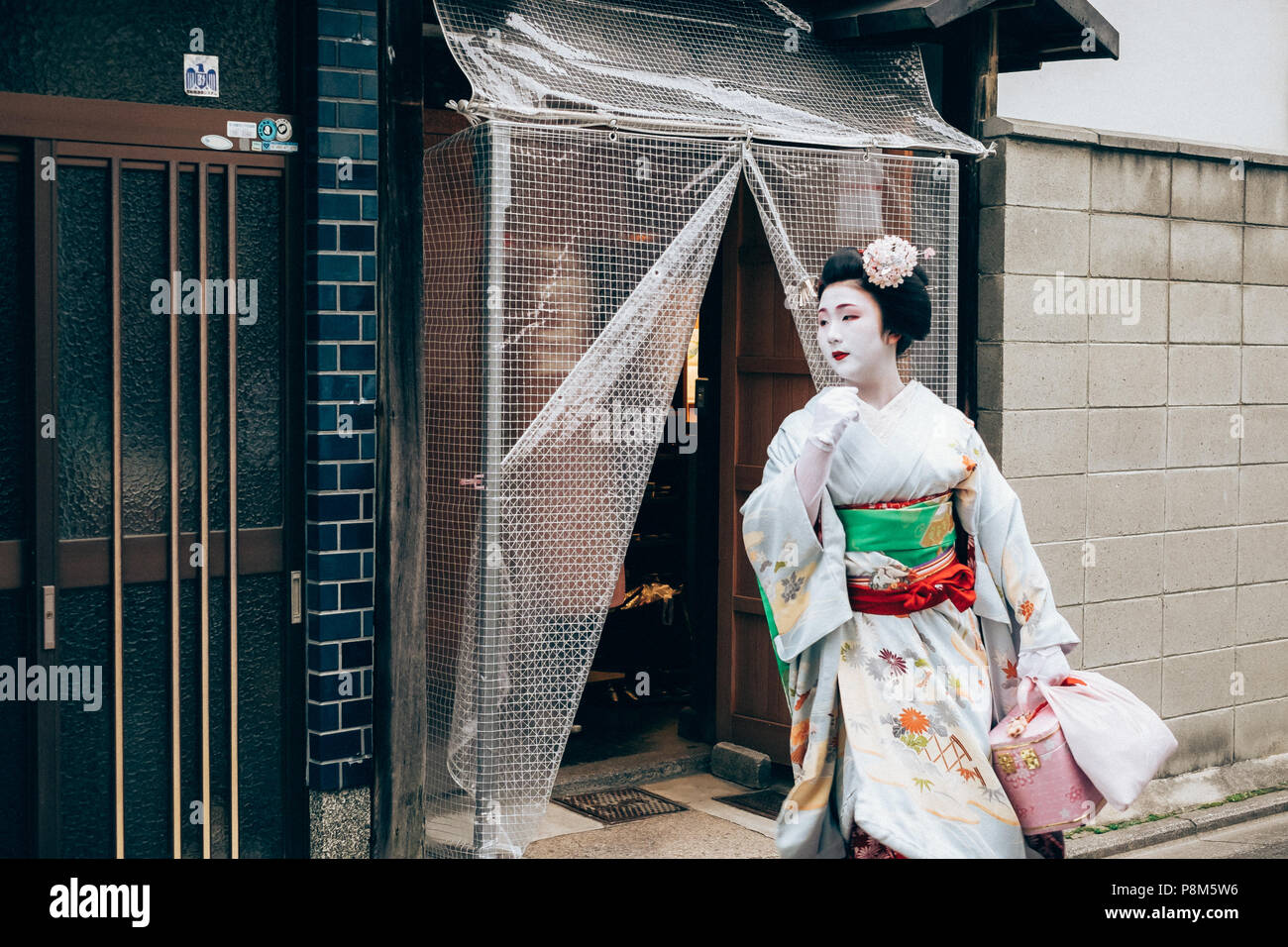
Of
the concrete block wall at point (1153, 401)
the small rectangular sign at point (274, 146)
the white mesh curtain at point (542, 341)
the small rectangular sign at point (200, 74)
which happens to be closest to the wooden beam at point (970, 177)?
the concrete block wall at point (1153, 401)

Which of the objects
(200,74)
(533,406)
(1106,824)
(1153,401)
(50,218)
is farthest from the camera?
(1153,401)

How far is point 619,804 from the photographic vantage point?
658 cm

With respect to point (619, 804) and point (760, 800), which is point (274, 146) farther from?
point (760, 800)

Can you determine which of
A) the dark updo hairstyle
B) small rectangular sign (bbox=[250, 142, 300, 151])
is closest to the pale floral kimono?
the dark updo hairstyle

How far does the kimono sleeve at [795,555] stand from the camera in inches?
169

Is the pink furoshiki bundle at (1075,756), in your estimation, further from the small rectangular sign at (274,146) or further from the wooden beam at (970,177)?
the small rectangular sign at (274,146)

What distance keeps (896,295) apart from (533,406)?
1377 mm

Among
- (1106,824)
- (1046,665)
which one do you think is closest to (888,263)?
(1046,665)

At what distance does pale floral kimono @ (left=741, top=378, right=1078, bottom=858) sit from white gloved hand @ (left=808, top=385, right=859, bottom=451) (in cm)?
15

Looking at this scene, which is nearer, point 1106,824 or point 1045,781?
point 1045,781

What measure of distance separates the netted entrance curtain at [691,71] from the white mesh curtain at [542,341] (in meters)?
0.01

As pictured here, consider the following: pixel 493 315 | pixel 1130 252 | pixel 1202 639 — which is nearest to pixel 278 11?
pixel 493 315

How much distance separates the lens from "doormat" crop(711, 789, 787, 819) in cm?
648

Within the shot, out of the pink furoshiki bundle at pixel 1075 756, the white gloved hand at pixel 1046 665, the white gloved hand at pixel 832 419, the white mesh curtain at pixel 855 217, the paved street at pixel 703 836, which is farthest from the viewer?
the paved street at pixel 703 836
